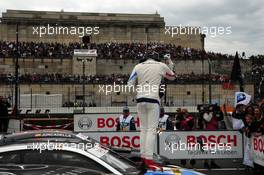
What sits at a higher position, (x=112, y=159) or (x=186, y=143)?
(x=112, y=159)

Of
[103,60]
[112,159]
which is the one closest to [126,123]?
[112,159]

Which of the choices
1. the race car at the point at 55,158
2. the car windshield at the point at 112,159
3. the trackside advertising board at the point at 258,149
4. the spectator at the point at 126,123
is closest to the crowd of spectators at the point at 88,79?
the spectator at the point at 126,123

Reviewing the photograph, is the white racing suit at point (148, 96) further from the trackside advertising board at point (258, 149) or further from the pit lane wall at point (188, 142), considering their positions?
the pit lane wall at point (188, 142)

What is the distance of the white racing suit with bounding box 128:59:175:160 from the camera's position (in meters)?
7.24

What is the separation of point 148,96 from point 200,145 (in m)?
5.41

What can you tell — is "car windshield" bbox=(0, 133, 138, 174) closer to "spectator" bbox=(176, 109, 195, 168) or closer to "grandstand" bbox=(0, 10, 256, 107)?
"spectator" bbox=(176, 109, 195, 168)

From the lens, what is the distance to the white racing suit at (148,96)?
7.24 meters

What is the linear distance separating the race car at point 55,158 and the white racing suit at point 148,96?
5.37 feet

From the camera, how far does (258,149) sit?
11.4 m

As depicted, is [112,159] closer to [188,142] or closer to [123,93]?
[188,142]

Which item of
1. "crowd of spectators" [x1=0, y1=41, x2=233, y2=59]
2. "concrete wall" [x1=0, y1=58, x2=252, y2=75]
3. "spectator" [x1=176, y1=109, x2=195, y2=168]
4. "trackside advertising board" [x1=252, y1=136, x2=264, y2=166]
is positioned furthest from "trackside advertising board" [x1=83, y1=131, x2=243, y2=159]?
"concrete wall" [x1=0, y1=58, x2=252, y2=75]

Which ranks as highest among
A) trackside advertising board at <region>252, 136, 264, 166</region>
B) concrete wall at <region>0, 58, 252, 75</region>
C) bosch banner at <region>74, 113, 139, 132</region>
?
concrete wall at <region>0, 58, 252, 75</region>

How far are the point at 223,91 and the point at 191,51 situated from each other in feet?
34.0

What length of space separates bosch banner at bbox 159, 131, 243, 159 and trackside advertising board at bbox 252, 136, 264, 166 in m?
0.83
